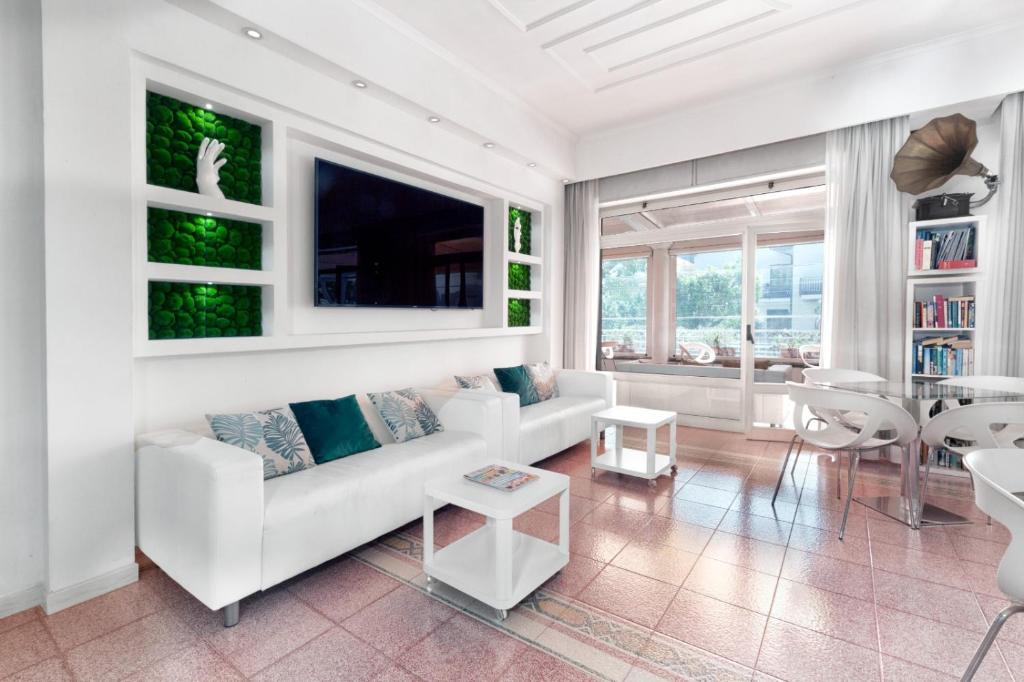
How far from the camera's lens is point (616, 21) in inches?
134

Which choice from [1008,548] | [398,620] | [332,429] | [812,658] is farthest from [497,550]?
[1008,548]

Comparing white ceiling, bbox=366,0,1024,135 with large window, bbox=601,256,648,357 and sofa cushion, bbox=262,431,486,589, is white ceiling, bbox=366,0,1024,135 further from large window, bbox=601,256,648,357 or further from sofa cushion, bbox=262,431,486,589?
sofa cushion, bbox=262,431,486,589

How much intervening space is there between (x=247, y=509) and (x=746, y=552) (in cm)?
235

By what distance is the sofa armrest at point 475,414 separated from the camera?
3316mm

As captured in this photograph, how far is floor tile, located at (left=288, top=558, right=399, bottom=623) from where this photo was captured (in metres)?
2.09

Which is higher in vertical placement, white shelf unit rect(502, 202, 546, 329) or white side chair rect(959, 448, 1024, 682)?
white shelf unit rect(502, 202, 546, 329)

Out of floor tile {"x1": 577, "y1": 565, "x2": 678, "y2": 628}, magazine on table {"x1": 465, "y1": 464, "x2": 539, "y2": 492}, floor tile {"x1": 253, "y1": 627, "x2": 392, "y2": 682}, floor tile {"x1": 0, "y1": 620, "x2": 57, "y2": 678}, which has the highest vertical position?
magazine on table {"x1": 465, "y1": 464, "x2": 539, "y2": 492}

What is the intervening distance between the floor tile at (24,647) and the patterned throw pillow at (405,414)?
67.2 inches

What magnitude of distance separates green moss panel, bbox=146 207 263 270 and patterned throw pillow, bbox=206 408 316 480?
2.84ft

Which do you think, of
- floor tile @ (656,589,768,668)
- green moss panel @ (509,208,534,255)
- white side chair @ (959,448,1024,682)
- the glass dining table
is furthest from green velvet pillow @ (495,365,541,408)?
white side chair @ (959,448,1024,682)

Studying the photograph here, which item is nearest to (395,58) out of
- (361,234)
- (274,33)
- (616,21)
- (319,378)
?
(274,33)

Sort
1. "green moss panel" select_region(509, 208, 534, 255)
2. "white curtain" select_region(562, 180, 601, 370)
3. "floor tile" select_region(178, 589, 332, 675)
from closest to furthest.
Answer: "floor tile" select_region(178, 589, 332, 675)
"green moss panel" select_region(509, 208, 534, 255)
"white curtain" select_region(562, 180, 601, 370)

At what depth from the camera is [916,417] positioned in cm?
287

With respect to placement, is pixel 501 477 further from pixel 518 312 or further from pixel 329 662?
pixel 518 312
